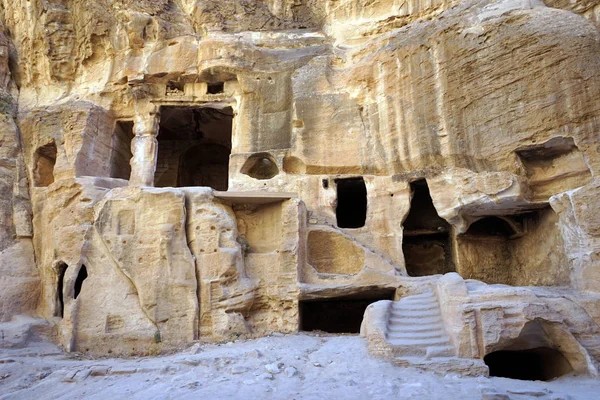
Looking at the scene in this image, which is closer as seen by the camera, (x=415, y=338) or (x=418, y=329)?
(x=415, y=338)

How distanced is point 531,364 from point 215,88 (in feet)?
34.0

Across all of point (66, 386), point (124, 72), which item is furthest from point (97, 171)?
point (66, 386)

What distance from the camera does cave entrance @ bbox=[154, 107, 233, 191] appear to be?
1412cm

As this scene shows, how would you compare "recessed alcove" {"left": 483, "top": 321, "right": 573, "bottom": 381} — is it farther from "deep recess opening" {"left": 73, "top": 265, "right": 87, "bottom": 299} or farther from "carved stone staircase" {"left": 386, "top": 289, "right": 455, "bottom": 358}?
"deep recess opening" {"left": 73, "top": 265, "right": 87, "bottom": 299}

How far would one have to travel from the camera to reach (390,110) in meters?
10.6

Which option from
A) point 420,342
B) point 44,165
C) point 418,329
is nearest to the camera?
point 420,342

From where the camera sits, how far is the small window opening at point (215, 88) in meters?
12.8

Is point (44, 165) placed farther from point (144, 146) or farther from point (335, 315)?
point (335, 315)

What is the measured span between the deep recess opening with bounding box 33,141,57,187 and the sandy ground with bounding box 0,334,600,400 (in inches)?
235

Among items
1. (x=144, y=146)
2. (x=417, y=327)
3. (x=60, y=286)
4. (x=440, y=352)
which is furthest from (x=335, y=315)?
(x=144, y=146)

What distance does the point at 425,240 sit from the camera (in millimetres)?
12086

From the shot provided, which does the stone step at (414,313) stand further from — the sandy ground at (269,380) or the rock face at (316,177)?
the sandy ground at (269,380)

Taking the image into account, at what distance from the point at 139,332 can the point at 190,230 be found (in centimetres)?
207

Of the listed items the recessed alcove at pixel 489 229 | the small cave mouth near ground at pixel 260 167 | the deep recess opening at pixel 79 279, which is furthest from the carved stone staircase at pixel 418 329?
the deep recess opening at pixel 79 279
